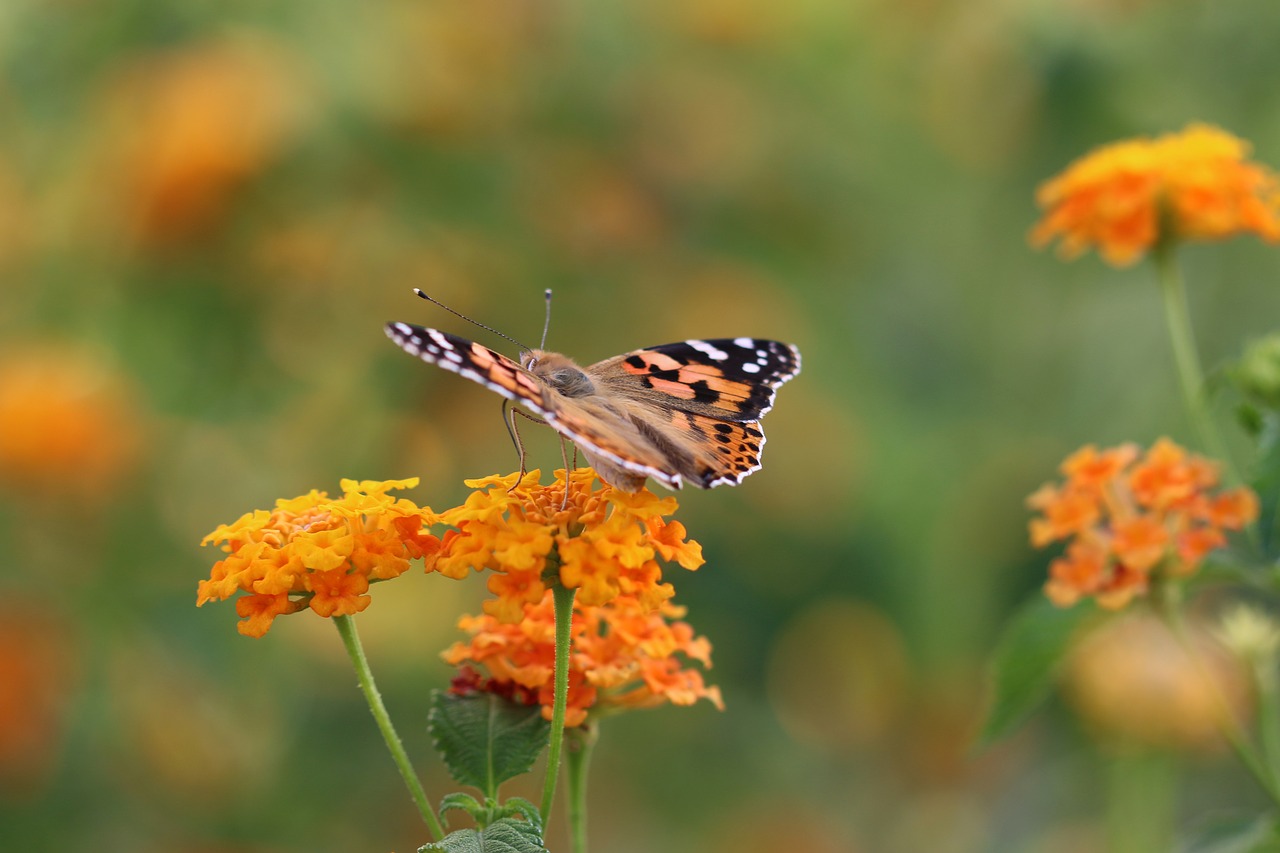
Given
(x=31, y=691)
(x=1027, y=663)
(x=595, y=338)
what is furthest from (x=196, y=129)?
(x=1027, y=663)

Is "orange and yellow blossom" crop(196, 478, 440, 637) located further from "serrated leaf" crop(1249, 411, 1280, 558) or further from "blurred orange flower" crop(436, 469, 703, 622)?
"serrated leaf" crop(1249, 411, 1280, 558)

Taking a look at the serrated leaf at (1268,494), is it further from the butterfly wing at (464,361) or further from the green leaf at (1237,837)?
the butterfly wing at (464,361)

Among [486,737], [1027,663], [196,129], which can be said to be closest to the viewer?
[486,737]

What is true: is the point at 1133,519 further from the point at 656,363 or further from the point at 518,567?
the point at 518,567

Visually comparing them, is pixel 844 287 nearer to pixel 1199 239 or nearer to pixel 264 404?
pixel 264 404

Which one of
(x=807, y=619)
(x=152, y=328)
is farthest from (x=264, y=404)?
(x=807, y=619)

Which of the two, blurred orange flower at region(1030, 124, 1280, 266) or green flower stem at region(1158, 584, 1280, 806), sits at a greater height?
blurred orange flower at region(1030, 124, 1280, 266)

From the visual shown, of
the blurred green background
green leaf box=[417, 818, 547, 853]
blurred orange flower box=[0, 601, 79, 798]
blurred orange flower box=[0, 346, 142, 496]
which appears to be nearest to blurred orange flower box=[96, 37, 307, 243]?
the blurred green background
